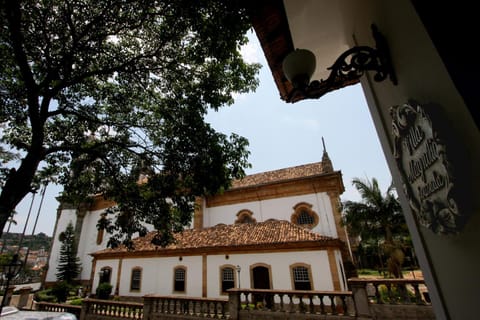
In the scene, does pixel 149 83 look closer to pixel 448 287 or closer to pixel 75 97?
pixel 75 97

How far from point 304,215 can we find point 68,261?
24.0 m

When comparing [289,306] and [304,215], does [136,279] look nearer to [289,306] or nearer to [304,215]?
[289,306]

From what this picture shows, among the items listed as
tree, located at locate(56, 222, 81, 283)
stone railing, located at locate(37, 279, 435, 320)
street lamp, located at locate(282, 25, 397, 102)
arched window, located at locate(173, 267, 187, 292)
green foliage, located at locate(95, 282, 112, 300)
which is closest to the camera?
street lamp, located at locate(282, 25, 397, 102)

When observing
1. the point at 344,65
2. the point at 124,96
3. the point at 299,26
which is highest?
the point at 124,96

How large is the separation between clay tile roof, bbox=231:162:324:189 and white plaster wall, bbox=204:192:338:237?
1659mm

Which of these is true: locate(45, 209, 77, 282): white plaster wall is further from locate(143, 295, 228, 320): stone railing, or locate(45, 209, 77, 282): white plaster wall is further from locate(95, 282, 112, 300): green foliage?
locate(143, 295, 228, 320): stone railing

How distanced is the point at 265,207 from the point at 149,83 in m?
13.7

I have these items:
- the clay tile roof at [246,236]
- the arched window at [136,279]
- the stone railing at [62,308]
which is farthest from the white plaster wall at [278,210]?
the stone railing at [62,308]

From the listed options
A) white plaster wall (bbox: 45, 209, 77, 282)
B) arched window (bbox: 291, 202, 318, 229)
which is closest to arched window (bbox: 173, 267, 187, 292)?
arched window (bbox: 291, 202, 318, 229)

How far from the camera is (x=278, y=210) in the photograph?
17.5m

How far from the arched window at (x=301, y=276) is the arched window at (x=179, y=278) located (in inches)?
270

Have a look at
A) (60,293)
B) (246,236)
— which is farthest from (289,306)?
(60,293)

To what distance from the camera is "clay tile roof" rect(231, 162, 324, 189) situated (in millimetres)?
18438

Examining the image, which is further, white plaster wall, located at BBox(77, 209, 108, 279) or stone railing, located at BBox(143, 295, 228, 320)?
white plaster wall, located at BBox(77, 209, 108, 279)
